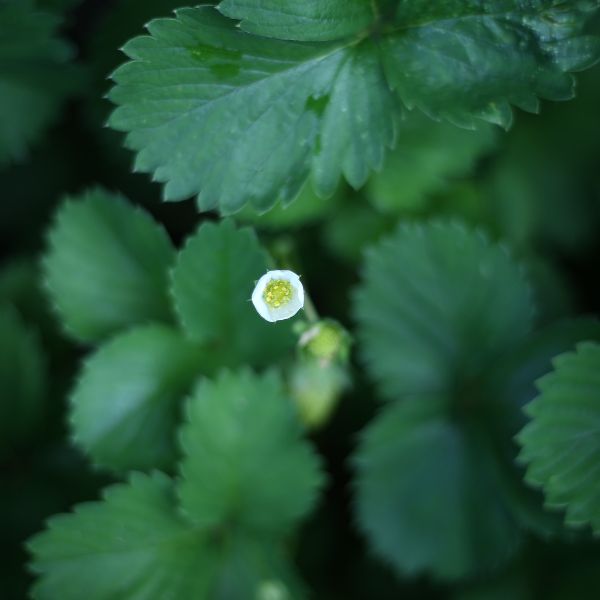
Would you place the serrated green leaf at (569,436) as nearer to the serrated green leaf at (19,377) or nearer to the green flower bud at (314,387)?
the green flower bud at (314,387)

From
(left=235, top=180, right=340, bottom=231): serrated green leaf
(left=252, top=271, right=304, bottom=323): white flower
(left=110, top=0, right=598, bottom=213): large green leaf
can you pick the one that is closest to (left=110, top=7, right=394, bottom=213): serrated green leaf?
(left=110, top=0, right=598, bottom=213): large green leaf

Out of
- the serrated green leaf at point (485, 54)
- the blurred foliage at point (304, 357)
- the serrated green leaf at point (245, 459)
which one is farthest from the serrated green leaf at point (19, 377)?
the serrated green leaf at point (485, 54)

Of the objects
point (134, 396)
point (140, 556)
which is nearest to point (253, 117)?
point (134, 396)

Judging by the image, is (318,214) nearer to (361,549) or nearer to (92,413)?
(92,413)

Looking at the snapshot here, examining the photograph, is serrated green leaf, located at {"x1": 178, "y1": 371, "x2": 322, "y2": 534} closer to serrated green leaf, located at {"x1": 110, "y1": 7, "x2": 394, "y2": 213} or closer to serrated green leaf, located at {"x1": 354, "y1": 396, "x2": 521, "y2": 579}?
serrated green leaf, located at {"x1": 354, "y1": 396, "x2": 521, "y2": 579}

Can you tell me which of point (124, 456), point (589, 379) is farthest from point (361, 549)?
point (589, 379)

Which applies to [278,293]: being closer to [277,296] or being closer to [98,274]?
[277,296]
